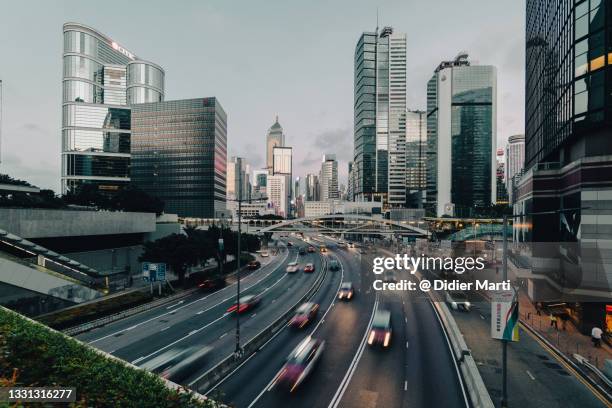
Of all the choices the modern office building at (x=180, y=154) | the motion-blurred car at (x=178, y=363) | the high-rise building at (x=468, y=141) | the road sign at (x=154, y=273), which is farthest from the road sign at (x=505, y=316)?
the high-rise building at (x=468, y=141)

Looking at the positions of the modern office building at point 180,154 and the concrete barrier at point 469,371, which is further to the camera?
the modern office building at point 180,154

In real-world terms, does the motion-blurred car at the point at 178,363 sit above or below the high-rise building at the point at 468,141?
below

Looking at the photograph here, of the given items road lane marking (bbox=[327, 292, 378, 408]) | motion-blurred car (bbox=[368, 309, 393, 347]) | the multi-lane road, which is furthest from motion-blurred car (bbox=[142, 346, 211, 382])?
motion-blurred car (bbox=[368, 309, 393, 347])

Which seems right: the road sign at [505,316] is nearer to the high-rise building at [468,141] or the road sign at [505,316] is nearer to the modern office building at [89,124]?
the modern office building at [89,124]

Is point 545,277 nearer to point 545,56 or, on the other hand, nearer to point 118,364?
point 545,56

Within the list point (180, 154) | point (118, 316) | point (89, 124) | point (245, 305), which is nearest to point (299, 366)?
point (245, 305)

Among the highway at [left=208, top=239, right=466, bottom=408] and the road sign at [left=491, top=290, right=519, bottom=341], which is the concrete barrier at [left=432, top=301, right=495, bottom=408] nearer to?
the highway at [left=208, top=239, right=466, bottom=408]

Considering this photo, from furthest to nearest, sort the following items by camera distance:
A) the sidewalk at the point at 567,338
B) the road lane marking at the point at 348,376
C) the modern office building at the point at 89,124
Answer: the modern office building at the point at 89,124 → the sidewalk at the point at 567,338 → the road lane marking at the point at 348,376
